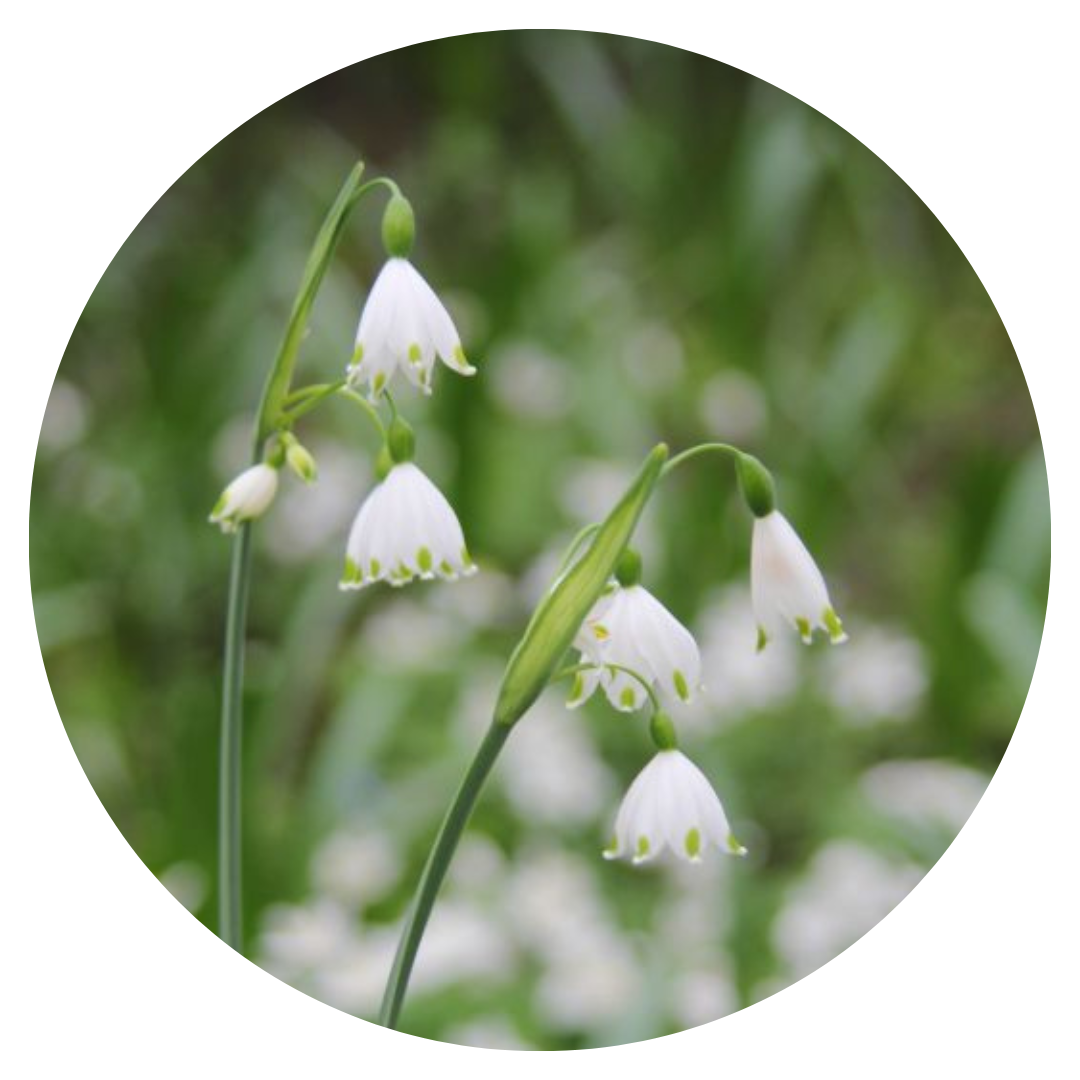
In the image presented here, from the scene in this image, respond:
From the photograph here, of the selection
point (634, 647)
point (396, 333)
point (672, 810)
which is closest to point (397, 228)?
point (396, 333)

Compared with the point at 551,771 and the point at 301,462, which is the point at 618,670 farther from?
the point at 551,771

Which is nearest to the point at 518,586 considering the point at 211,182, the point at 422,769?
the point at 422,769

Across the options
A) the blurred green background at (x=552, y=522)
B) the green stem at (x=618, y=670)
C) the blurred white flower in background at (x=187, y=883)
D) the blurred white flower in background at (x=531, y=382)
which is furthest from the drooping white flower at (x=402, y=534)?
the blurred white flower in background at (x=531, y=382)

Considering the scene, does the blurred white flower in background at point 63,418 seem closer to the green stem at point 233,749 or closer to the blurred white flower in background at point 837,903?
the green stem at point 233,749

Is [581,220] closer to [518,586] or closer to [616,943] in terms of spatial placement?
[518,586]

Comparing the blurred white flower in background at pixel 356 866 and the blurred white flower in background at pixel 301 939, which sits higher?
the blurred white flower in background at pixel 356 866

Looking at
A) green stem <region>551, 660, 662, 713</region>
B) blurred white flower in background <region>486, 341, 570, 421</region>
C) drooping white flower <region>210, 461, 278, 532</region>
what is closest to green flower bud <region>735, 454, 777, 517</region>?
green stem <region>551, 660, 662, 713</region>
